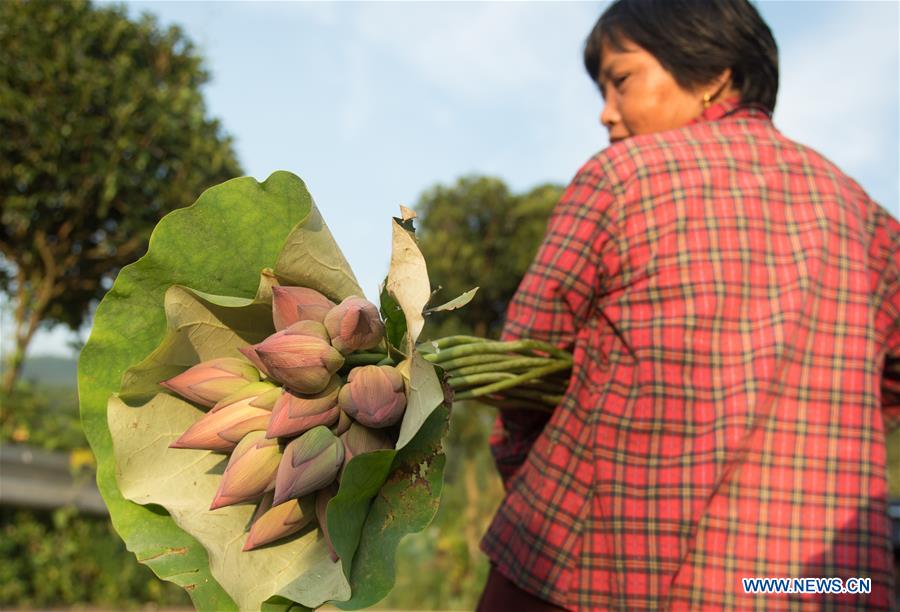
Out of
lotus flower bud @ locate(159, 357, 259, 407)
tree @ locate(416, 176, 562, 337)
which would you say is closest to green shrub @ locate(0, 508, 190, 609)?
lotus flower bud @ locate(159, 357, 259, 407)

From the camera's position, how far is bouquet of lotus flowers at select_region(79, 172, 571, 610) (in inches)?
34.0

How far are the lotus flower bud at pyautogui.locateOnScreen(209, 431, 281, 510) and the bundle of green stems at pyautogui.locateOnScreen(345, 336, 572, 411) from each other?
0.17 metres

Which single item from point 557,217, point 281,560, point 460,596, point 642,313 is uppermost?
point 557,217

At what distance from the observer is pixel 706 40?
1.53 m

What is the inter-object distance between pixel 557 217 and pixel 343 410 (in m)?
0.66

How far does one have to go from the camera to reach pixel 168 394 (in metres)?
1.01

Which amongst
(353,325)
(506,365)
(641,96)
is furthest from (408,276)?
(641,96)

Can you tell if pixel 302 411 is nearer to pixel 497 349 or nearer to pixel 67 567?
pixel 497 349

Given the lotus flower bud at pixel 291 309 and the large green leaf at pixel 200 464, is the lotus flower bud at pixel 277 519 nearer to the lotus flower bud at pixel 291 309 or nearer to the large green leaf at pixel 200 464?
the large green leaf at pixel 200 464

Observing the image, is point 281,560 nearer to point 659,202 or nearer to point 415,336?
point 415,336

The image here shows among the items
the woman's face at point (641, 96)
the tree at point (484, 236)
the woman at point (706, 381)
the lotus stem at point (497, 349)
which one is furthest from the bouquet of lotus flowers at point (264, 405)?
the tree at point (484, 236)

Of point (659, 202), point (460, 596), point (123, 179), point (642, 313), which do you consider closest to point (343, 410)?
point (642, 313)

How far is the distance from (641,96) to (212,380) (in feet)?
3.33

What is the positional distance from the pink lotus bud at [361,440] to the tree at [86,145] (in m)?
6.41
